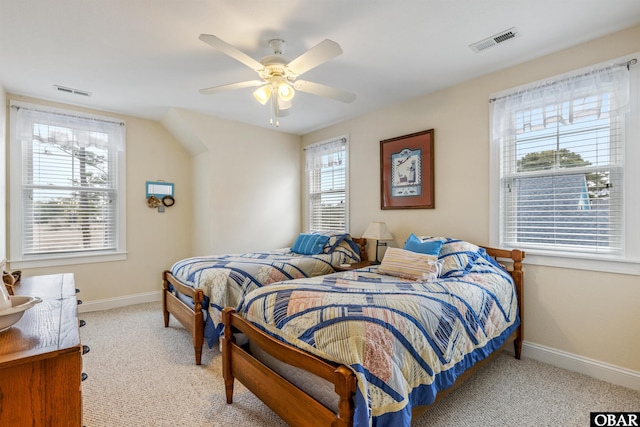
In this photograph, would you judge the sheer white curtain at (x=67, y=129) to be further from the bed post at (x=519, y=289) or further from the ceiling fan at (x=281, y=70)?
the bed post at (x=519, y=289)

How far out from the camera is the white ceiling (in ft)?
6.48

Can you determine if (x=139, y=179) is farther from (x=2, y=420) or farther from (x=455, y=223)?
(x=455, y=223)

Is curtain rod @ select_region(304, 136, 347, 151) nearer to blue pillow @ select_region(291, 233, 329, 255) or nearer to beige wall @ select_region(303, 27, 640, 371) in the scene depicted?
beige wall @ select_region(303, 27, 640, 371)

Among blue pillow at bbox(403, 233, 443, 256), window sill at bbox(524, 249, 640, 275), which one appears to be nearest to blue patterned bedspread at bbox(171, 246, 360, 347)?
blue pillow at bbox(403, 233, 443, 256)

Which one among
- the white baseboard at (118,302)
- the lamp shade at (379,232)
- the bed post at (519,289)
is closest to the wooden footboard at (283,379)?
the lamp shade at (379,232)

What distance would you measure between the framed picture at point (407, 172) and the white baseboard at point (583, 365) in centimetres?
159

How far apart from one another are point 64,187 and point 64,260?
895 mm

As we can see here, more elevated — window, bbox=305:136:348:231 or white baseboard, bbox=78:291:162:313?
window, bbox=305:136:348:231

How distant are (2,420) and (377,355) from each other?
50.8 inches

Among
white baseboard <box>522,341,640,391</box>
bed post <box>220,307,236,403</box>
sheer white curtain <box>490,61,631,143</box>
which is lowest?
white baseboard <box>522,341,640,391</box>

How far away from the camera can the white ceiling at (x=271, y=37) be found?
1.97m

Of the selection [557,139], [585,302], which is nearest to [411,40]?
[557,139]

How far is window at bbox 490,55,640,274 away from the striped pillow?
33.9 inches

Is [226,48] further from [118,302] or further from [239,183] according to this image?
[118,302]
